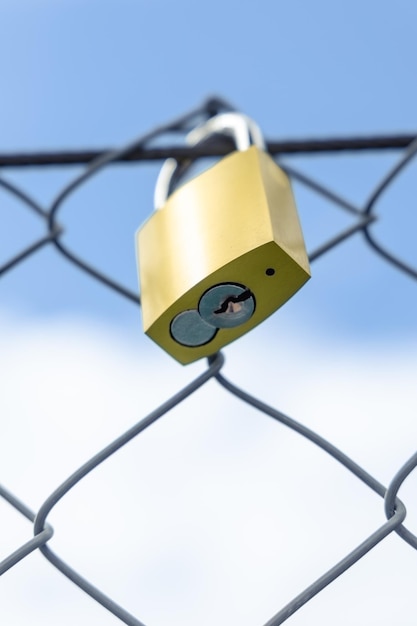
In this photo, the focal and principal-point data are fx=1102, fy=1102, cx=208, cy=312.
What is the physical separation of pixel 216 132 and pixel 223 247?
0.78ft

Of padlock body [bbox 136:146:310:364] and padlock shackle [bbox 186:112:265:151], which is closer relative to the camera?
padlock body [bbox 136:146:310:364]

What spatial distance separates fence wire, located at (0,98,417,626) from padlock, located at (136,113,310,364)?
4cm

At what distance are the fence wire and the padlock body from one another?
0.12 feet

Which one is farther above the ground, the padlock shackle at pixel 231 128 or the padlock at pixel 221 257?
the padlock shackle at pixel 231 128

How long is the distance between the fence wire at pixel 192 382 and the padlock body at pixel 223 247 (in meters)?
0.04

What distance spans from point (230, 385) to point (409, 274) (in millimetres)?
198

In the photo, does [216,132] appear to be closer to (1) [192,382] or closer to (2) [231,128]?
(2) [231,128]

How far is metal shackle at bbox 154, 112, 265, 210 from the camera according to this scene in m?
1.09

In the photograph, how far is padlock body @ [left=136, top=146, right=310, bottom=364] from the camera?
90 cm

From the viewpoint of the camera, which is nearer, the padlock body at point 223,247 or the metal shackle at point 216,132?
the padlock body at point 223,247

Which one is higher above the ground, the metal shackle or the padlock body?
the metal shackle

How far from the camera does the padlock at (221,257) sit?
0.90 m

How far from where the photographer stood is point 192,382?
0.97 m

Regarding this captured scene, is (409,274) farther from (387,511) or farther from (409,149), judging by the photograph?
(387,511)
